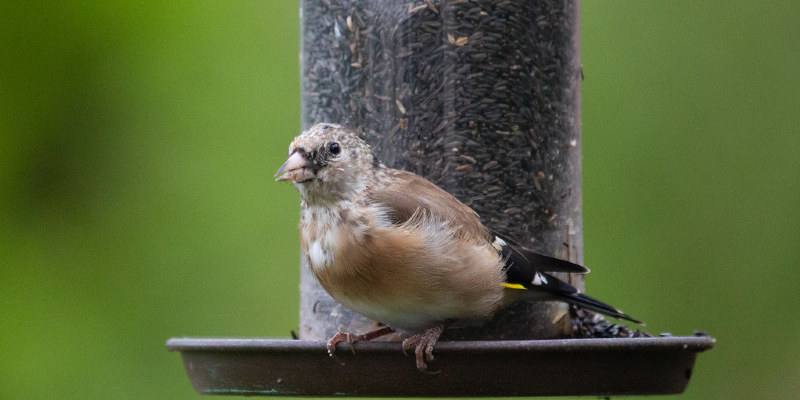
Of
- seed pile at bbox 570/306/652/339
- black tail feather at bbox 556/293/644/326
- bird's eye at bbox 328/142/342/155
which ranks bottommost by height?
seed pile at bbox 570/306/652/339

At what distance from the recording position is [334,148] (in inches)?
249

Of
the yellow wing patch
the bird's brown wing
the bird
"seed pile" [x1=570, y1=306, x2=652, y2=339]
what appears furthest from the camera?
"seed pile" [x1=570, y1=306, x2=652, y2=339]

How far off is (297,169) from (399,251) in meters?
0.70

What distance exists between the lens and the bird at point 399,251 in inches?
238

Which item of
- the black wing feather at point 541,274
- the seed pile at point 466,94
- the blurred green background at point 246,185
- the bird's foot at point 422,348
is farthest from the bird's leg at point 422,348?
the blurred green background at point 246,185

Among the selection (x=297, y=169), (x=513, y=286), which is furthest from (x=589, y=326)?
(x=297, y=169)

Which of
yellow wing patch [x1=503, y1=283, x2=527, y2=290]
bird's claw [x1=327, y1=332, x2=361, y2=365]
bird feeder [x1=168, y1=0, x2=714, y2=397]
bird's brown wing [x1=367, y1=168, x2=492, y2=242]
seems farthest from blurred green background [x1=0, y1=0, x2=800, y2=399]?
bird's claw [x1=327, y1=332, x2=361, y2=365]

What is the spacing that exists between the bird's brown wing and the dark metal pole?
1.04 feet

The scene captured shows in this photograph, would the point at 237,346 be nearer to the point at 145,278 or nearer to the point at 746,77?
the point at 145,278

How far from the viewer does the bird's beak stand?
606 cm

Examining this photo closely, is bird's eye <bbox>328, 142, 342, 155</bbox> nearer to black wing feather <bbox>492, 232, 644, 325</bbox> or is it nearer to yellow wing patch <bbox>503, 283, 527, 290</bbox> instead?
black wing feather <bbox>492, 232, 644, 325</bbox>

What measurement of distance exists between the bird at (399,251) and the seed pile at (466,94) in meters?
0.32

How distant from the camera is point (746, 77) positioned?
8.62 meters

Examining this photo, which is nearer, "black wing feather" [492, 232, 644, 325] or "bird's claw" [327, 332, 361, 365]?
"bird's claw" [327, 332, 361, 365]
